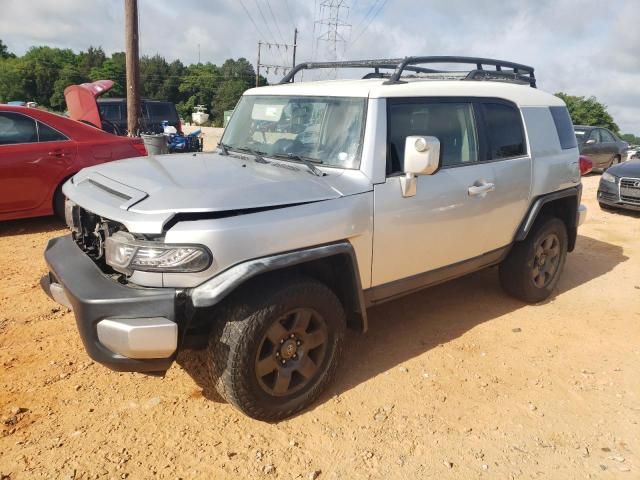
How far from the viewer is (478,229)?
3.86m

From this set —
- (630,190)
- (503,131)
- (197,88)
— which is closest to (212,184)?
(503,131)

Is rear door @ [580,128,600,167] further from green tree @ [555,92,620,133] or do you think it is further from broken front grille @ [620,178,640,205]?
green tree @ [555,92,620,133]

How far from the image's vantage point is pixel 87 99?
9594 mm

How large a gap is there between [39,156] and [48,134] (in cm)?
36

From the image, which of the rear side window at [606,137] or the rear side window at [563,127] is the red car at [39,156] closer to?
the rear side window at [563,127]

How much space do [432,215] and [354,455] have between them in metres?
1.61

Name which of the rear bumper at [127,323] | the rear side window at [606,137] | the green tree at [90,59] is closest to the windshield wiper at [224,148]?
the rear bumper at [127,323]

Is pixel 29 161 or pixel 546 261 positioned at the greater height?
pixel 29 161

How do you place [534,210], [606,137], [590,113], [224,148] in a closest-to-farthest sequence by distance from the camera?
[224,148], [534,210], [606,137], [590,113]

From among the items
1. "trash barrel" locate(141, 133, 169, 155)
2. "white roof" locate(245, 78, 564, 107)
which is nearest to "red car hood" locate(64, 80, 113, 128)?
"trash barrel" locate(141, 133, 169, 155)

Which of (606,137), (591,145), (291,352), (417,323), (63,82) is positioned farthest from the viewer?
(63,82)

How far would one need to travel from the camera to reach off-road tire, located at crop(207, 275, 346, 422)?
8.48ft

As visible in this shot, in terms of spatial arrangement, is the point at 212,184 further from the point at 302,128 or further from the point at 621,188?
the point at 621,188

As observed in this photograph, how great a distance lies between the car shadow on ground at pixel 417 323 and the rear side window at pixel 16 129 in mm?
4079
